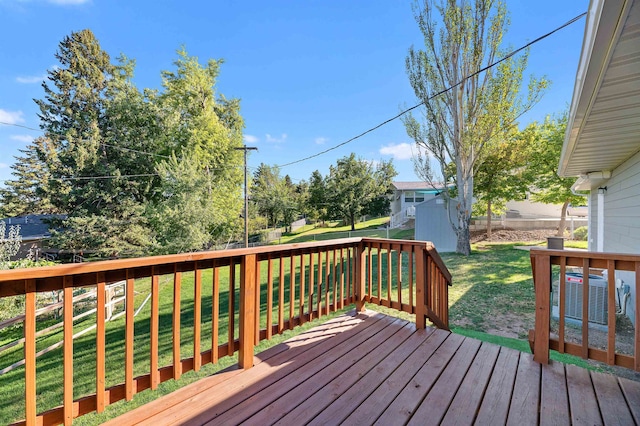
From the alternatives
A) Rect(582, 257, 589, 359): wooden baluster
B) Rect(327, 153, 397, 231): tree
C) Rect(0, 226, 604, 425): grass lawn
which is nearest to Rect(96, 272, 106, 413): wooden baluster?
Rect(0, 226, 604, 425): grass lawn

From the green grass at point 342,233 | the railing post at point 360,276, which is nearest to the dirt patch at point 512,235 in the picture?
the green grass at point 342,233

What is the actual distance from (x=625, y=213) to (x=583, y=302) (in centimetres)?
355

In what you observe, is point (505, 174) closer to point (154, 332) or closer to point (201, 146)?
point (154, 332)

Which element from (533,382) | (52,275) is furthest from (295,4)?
(533,382)

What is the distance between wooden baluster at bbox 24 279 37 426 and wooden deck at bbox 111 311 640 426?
1.30 ft

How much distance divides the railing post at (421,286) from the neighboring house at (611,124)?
4.50ft

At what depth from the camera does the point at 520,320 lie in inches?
164

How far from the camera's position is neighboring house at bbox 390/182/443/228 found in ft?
63.1

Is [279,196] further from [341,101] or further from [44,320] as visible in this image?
[44,320]

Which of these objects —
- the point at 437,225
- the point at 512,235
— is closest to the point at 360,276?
the point at 437,225

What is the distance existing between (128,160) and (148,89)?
16.0 ft

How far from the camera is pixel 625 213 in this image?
4039 millimetres

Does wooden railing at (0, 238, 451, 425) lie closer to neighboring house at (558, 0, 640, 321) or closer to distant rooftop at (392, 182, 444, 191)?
neighboring house at (558, 0, 640, 321)

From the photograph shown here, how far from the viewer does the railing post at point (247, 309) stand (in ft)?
6.46
